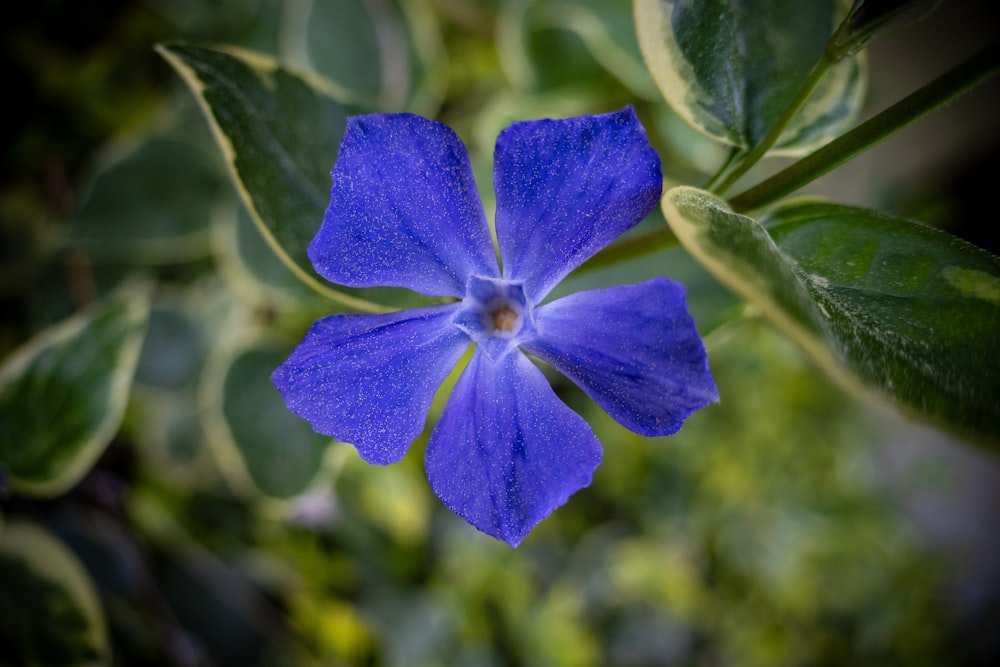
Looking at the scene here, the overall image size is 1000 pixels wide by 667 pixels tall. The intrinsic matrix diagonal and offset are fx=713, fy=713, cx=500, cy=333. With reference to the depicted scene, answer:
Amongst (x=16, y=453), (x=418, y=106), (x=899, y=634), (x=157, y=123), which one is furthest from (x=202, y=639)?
(x=899, y=634)

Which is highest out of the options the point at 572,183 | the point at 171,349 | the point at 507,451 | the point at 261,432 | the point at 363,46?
the point at 572,183

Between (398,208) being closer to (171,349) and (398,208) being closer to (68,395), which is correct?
(68,395)

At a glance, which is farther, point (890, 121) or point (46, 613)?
point (46, 613)

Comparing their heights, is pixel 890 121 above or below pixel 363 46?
above

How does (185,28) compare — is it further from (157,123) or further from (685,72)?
(685,72)

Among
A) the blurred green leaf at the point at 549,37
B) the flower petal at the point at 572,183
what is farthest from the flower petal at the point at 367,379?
the blurred green leaf at the point at 549,37

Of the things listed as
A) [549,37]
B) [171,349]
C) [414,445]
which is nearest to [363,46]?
[549,37]

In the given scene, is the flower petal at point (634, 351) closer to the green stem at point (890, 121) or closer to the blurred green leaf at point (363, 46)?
the green stem at point (890, 121)

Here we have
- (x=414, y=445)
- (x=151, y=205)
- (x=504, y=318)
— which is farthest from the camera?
(x=414, y=445)
